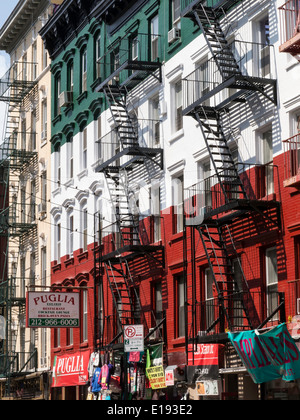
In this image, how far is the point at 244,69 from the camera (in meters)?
29.5

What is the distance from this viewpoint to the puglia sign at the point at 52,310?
124 ft

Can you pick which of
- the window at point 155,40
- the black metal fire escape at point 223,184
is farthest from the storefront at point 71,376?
the window at point 155,40

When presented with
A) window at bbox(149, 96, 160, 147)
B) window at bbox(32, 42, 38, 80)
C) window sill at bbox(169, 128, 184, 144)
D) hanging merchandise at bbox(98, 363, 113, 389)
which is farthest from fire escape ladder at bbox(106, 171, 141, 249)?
window at bbox(32, 42, 38, 80)

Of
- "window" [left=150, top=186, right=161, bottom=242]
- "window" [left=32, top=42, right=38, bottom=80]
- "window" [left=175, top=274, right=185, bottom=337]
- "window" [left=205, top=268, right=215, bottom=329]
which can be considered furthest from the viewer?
"window" [left=32, top=42, right=38, bottom=80]

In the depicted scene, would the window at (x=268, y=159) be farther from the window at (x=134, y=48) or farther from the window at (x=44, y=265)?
the window at (x=44, y=265)

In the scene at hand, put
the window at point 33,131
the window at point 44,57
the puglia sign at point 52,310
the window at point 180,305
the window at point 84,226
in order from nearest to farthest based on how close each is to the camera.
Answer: the window at point 180,305
the puglia sign at point 52,310
the window at point 84,226
the window at point 44,57
the window at point 33,131

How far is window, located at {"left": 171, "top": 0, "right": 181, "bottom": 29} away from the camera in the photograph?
3506 centimetres

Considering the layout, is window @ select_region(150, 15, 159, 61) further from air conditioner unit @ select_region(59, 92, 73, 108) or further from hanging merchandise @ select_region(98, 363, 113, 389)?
hanging merchandise @ select_region(98, 363, 113, 389)

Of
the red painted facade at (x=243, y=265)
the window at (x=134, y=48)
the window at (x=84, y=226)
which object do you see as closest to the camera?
the red painted facade at (x=243, y=265)

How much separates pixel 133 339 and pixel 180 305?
3.38 m

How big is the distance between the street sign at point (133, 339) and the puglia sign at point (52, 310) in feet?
25.6

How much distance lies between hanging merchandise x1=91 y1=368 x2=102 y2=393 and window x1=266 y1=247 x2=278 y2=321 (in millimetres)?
10897
